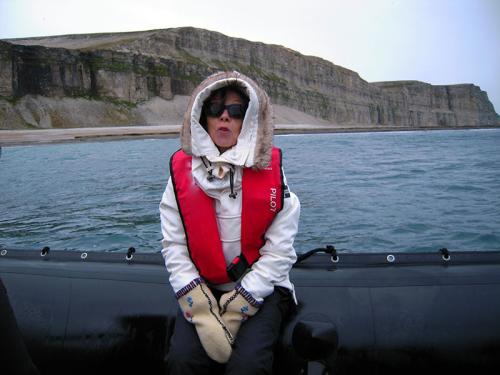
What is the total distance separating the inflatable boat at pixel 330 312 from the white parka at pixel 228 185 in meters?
0.37

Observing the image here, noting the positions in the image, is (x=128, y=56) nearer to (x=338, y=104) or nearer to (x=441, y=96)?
(x=338, y=104)

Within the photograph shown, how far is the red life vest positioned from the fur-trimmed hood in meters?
0.09

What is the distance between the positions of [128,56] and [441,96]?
114239 millimetres

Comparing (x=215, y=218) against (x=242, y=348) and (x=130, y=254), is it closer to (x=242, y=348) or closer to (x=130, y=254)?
(x=242, y=348)

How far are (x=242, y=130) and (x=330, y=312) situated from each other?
1.03 m

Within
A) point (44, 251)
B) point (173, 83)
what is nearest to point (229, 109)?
point (44, 251)

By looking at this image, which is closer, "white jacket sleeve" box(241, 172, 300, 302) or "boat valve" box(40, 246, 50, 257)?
"white jacket sleeve" box(241, 172, 300, 302)

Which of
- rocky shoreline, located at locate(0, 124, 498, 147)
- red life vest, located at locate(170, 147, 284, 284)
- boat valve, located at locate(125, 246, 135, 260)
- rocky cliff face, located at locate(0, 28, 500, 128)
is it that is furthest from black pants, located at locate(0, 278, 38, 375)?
rocky cliff face, located at locate(0, 28, 500, 128)

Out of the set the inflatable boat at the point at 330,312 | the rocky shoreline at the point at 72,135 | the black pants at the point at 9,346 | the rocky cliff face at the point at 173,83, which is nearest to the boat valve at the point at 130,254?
the inflatable boat at the point at 330,312

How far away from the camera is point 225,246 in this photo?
7.29 feet

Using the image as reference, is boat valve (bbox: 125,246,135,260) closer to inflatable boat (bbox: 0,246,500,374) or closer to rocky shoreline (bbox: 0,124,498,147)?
inflatable boat (bbox: 0,246,500,374)

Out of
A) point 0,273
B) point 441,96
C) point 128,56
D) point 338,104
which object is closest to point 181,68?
point 128,56

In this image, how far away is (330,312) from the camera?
92.4 inches

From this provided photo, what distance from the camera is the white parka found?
2.18 meters
